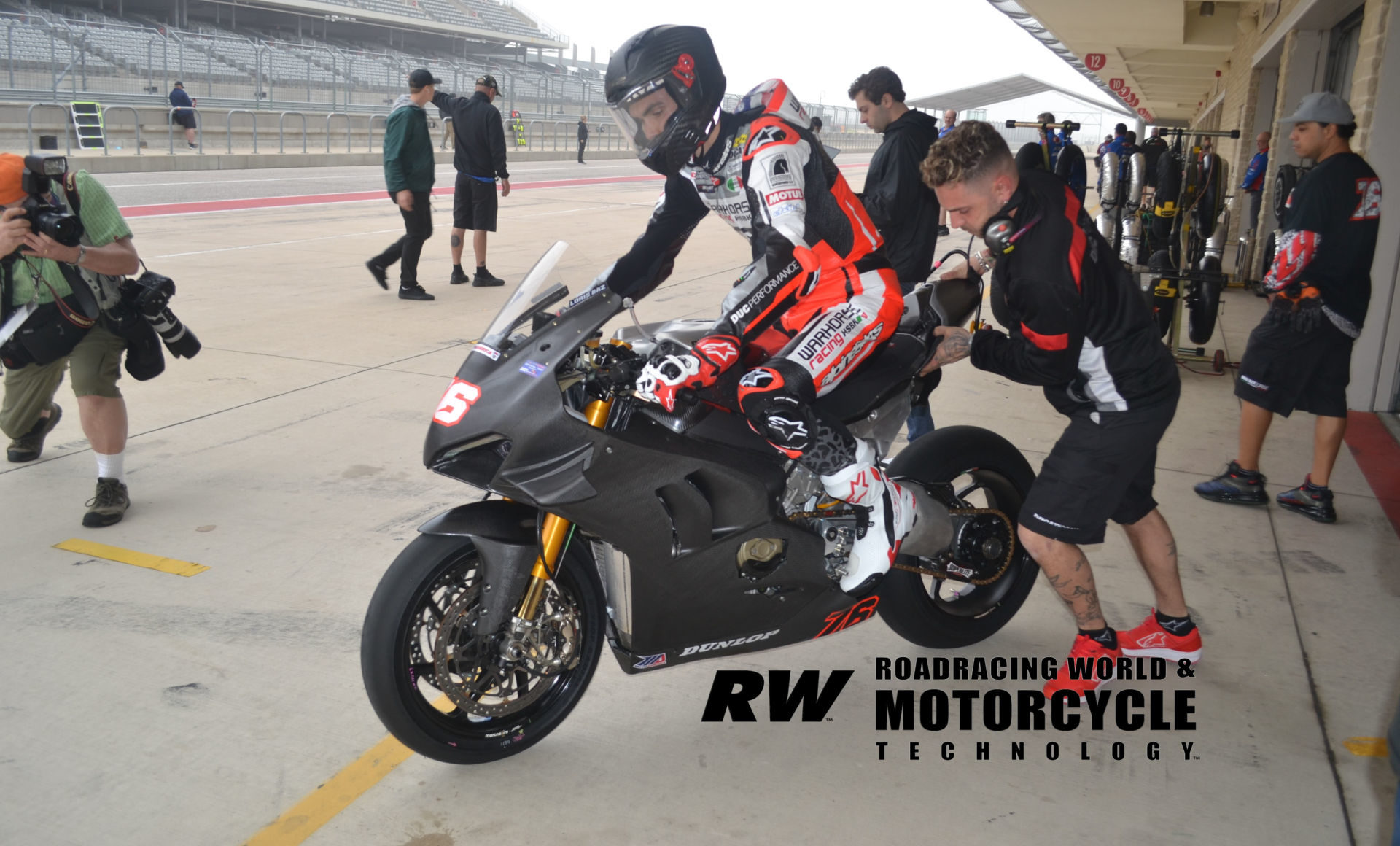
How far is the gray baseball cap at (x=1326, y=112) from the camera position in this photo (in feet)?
15.9

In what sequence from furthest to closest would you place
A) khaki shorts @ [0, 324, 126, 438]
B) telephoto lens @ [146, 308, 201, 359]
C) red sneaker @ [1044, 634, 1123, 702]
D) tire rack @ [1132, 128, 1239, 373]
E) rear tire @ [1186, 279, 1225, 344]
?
tire rack @ [1132, 128, 1239, 373] < rear tire @ [1186, 279, 1225, 344] < telephoto lens @ [146, 308, 201, 359] < khaki shorts @ [0, 324, 126, 438] < red sneaker @ [1044, 634, 1123, 702]

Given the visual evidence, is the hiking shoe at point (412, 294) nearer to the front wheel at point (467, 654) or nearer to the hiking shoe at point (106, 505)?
the hiking shoe at point (106, 505)

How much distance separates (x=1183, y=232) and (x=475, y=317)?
6.49 metres

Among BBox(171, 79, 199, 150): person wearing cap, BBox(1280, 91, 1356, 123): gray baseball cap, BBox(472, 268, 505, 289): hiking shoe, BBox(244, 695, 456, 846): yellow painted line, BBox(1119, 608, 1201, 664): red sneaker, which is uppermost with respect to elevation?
BBox(171, 79, 199, 150): person wearing cap

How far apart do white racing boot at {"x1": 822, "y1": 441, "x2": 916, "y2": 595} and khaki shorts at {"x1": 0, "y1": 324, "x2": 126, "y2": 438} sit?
3354 mm

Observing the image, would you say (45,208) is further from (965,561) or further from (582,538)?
(965,561)

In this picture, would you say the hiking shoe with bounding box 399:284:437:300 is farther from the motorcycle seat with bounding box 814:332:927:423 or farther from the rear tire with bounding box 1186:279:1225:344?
the motorcycle seat with bounding box 814:332:927:423

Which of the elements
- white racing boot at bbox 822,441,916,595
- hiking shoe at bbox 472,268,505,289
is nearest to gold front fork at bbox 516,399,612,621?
white racing boot at bbox 822,441,916,595

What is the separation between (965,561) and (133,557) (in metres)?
3.21

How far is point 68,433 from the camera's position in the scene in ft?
18.2

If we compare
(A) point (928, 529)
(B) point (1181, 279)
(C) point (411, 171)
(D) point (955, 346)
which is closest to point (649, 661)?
(A) point (928, 529)

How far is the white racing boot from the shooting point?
293 cm

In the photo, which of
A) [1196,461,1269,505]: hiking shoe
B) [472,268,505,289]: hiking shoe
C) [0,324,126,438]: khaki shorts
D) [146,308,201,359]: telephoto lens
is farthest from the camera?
[472,268,505,289]: hiking shoe

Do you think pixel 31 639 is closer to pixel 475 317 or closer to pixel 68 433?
pixel 68 433
